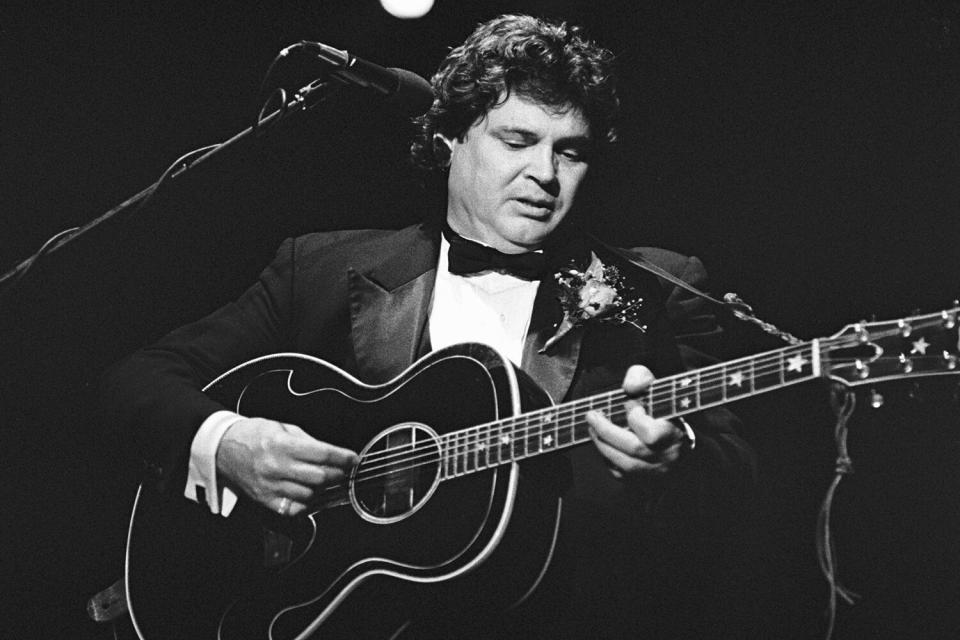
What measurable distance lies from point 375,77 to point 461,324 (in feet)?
1.98

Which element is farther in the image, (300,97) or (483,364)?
(300,97)

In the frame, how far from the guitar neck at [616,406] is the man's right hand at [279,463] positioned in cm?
26

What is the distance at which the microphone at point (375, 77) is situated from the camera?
190 centimetres

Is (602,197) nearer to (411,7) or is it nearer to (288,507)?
(411,7)

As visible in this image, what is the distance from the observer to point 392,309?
220 centimetres

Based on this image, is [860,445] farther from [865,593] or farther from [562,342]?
[562,342]

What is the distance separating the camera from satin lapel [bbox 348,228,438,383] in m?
2.11

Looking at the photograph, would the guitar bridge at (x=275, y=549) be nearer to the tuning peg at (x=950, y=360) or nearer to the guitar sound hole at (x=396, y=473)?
the guitar sound hole at (x=396, y=473)

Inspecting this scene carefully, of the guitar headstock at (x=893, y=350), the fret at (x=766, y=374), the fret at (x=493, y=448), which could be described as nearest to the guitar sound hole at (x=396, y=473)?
the fret at (x=493, y=448)

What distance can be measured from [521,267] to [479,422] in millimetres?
469

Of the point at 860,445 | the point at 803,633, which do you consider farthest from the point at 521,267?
the point at 803,633

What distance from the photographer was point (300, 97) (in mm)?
1999

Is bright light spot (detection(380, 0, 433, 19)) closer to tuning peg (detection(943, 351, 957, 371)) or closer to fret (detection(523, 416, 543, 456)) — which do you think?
fret (detection(523, 416, 543, 456))

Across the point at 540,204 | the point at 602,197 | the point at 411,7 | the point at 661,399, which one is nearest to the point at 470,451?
the point at 661,399
